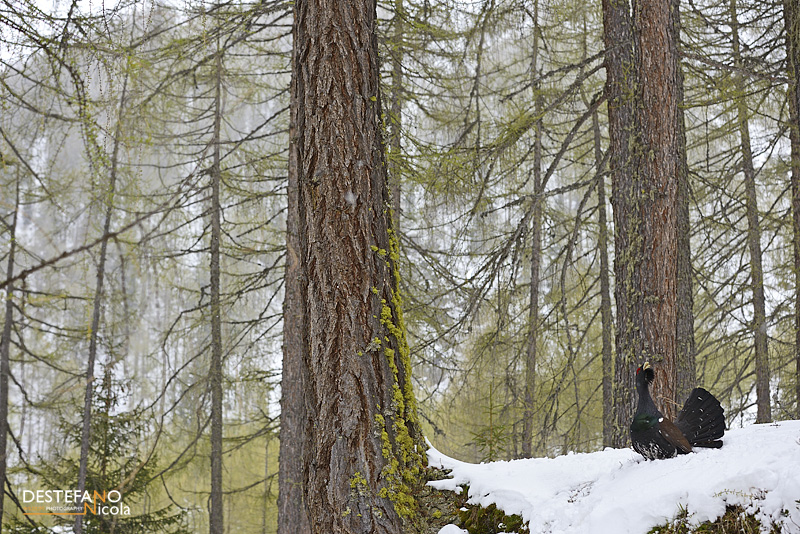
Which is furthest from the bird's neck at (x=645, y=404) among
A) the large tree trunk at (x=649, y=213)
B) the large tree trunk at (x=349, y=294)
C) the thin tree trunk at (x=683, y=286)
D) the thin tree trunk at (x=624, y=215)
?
the thin tree trunk at (x=683, y=286)

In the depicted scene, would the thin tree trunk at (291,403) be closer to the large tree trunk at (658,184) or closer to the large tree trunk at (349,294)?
the large tree trunk at (349,294)

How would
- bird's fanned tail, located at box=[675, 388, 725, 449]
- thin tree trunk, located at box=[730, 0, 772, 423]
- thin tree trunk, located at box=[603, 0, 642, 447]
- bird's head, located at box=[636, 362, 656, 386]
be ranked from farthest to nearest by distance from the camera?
thin tree trunk, located at box=[730, 0, 772, 423], thin tree trunk, located at box=[603, 0, 642, 447], bird's head, located at box=[636, 362, 656, 386], bird's fanned tail, located at box=[675, 388, 725, 449]

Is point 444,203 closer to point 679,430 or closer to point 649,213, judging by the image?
point 649,213

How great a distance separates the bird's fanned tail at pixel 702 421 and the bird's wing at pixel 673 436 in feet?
0.16

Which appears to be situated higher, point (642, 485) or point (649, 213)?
point (649, 213)

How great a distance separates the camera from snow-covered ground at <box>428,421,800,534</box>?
2428 mm

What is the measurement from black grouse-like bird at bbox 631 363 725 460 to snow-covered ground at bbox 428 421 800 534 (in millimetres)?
68

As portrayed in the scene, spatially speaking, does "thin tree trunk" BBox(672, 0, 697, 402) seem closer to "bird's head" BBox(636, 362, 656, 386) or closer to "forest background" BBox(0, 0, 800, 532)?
"forest background" BBox(0, 0, 800, 532)

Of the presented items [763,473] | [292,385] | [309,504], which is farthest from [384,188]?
[292,385]

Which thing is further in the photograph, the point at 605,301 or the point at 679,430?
the point at 605,301

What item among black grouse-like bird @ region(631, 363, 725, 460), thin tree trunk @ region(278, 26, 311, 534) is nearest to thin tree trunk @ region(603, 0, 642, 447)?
black grouse-like bird @ region(631, 363, 725, 460)

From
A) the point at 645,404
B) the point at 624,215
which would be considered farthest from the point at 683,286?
the point at 645,404

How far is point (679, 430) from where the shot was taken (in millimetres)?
3281

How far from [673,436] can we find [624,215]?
2603mm
